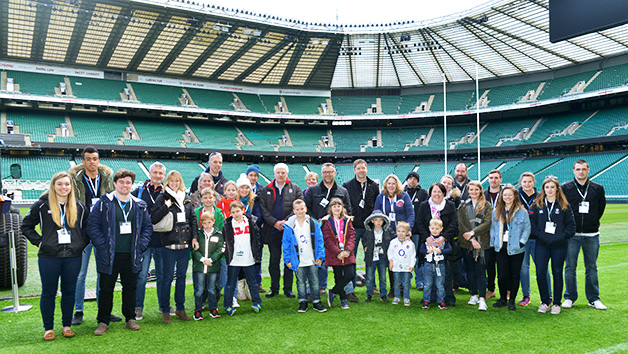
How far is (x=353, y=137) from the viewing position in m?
46.6

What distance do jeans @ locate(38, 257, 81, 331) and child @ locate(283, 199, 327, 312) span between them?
2826mm

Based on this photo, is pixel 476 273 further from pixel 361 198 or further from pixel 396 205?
pixel 361 198

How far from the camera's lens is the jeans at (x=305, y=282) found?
20.2 ft

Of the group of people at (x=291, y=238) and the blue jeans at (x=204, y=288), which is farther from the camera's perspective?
the blue jeans at (x=204, y=288)

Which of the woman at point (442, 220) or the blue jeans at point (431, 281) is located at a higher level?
the woman at point (442, 220)

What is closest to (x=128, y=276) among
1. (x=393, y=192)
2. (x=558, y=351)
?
(x=393, y=192)

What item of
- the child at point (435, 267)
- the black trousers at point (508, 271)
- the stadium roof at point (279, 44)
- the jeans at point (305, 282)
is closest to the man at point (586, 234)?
the black trousers at point (508, 271)

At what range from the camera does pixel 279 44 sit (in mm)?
37438

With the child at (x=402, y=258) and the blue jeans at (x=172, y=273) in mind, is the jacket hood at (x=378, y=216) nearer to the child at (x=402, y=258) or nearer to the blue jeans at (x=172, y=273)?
the child at (x=402, y=258)

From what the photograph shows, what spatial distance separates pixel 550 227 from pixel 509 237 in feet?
1.86

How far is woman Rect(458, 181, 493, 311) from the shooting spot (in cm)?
636

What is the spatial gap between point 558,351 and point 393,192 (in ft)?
11.0

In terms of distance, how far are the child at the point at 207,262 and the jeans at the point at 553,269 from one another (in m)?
4.68

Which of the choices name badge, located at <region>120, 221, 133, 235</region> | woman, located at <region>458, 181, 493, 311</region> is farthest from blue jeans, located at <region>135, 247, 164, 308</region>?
woman, located at <region>458, 181, 493, 311</region>
